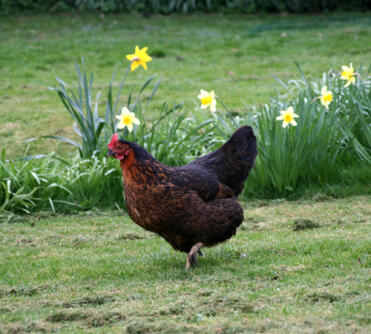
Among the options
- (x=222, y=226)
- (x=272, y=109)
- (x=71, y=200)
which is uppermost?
(x=272, y=109)

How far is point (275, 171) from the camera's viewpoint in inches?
286

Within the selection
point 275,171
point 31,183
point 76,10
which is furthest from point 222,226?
point 76,10

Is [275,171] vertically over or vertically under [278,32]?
under

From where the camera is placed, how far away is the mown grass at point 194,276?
12.1ft

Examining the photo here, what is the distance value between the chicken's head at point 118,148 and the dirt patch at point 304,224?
2111 millimetres

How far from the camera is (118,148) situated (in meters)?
4.73

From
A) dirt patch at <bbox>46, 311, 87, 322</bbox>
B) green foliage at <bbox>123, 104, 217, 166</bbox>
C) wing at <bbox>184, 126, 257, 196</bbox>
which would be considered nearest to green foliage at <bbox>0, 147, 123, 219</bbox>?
green foliage at <bbox>123, 104, 217, 166</bbox>

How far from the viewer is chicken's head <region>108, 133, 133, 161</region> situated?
471cm

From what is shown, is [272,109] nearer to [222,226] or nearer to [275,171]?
[275,171]

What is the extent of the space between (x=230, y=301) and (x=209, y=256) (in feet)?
4.52

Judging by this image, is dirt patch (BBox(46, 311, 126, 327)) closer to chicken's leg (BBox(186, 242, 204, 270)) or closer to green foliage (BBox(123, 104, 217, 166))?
chicken's leg (BBox(186, 242, 204, 270))

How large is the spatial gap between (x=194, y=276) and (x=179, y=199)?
57 cm

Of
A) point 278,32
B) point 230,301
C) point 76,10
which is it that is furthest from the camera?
point 76,10

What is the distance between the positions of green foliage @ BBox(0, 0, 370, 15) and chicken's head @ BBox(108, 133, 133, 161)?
14925 mm
